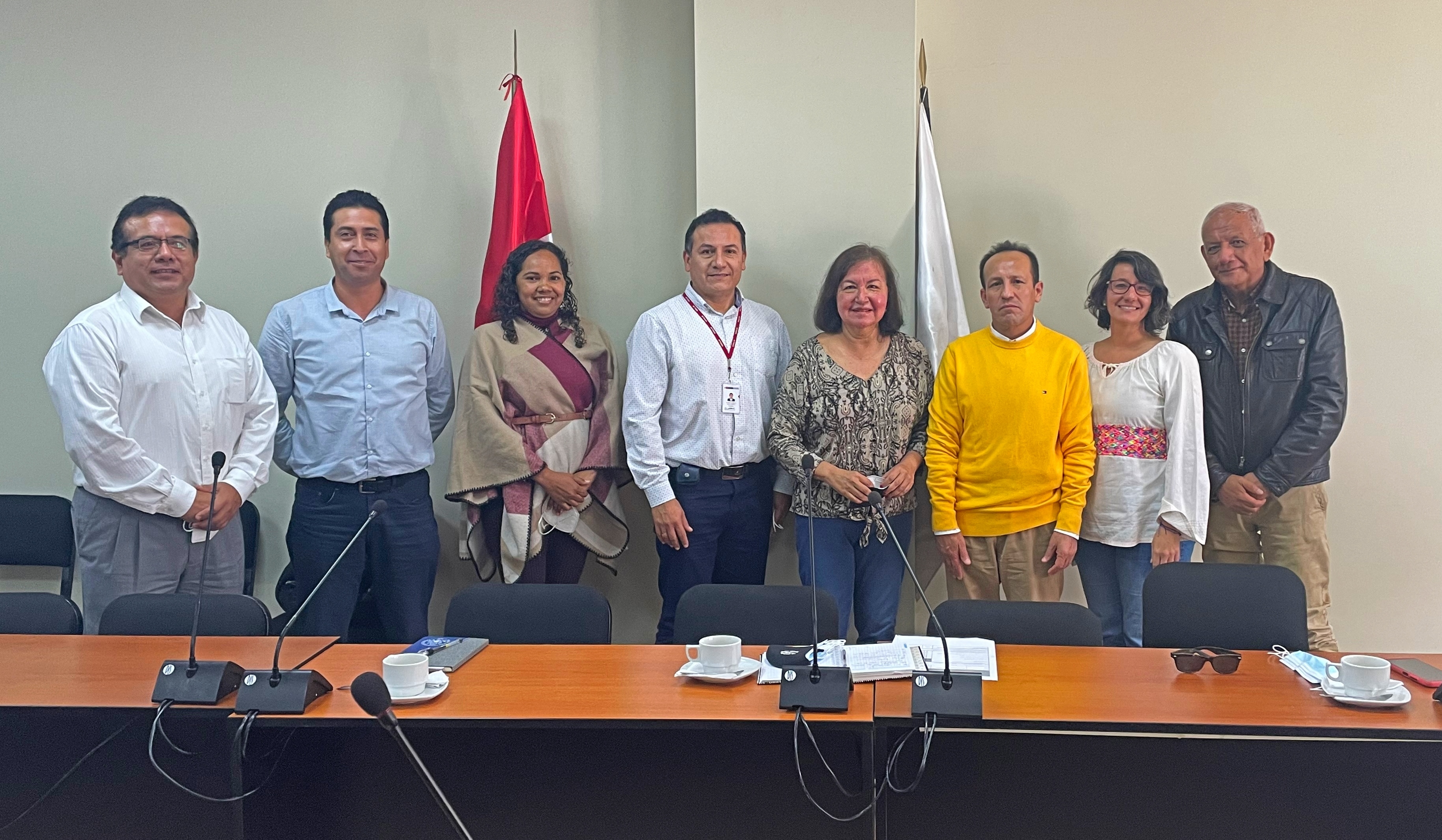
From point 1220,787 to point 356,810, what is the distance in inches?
62.5

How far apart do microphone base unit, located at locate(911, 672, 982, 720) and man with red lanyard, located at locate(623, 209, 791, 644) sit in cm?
172

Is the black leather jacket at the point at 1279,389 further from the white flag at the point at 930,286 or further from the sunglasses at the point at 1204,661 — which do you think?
the sunglasses at the point at 1204,661

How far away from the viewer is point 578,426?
363 cm

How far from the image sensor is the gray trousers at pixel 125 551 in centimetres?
303

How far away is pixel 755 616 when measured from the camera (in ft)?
8.24

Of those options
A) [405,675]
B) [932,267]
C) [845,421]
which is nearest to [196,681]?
[405,675]

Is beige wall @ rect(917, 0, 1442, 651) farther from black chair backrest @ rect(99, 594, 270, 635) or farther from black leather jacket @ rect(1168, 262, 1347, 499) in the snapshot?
black chair backrest @ rect(99, 594, 270, 635)

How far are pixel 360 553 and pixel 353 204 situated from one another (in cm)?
122

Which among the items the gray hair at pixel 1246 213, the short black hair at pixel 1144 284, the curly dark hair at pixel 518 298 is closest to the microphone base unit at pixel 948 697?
the short black hair at pixel 1144 284

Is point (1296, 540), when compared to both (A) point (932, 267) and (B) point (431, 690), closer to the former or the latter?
(A) point (932, 267)

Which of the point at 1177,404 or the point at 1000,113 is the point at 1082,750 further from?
the point at 1000,113

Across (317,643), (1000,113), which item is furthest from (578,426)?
(1000,113)

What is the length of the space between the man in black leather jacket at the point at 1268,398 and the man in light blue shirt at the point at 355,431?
281 cm

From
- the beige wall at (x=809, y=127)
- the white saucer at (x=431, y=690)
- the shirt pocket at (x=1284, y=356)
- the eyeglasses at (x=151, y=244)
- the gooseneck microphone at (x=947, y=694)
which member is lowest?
the white saucer at (x=431, y=690)
